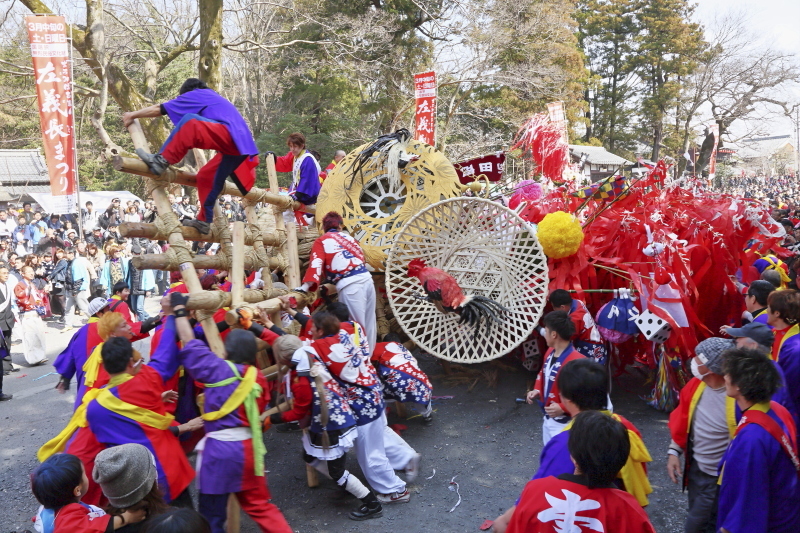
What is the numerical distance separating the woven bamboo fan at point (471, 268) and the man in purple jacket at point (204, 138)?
1966mm

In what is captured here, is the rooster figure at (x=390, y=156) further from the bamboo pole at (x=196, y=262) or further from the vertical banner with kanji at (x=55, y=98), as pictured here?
the vertical banner with kanji at (x=55, y=98)

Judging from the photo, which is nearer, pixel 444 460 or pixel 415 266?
pixel 444 460

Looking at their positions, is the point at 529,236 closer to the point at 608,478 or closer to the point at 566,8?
the point at 608,478

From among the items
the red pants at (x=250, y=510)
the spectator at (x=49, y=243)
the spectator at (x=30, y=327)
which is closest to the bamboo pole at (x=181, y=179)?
the red pants at (x=250, y=510)

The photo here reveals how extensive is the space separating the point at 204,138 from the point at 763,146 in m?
74.3

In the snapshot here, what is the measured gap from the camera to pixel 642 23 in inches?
1248

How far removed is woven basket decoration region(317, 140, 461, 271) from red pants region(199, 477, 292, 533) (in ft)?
9.92

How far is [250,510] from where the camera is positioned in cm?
311

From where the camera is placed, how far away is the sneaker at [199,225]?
4055mm

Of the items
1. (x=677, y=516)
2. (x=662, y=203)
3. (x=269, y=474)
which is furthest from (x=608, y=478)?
(x=662, y=203)

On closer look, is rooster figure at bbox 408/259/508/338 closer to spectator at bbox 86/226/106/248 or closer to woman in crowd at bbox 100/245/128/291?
woman in crowd at bbox 100/245/128/291

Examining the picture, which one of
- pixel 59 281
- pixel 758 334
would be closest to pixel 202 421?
pixel 758 334

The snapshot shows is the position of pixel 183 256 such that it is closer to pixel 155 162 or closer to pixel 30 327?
pixel 155 162

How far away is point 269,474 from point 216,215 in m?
2.02
